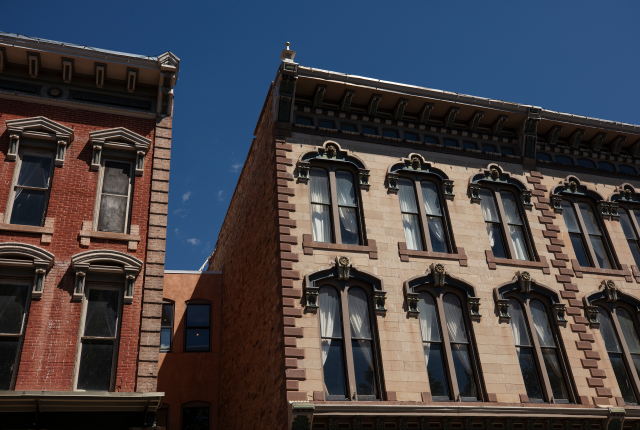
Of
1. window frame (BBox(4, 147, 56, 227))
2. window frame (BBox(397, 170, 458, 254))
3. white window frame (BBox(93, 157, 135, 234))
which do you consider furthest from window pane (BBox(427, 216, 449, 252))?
window frame (BBox(4, 147, 56, 227))

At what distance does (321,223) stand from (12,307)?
7707mm

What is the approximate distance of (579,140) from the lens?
19.7 metres

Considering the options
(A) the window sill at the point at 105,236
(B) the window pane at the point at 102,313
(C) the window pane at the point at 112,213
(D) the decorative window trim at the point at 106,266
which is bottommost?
(B) the window pane at the point at 102,313

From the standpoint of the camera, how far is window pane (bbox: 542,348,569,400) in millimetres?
15078

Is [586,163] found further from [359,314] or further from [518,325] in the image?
[359,314]

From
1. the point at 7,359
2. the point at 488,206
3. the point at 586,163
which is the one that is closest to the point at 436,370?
the point at 488,206

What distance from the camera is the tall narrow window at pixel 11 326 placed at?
445 inches

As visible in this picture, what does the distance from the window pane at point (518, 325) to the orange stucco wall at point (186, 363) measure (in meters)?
10.3

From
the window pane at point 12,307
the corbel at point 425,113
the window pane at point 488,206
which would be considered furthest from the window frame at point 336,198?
the window pane at point 12,307

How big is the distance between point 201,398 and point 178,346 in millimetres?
1971

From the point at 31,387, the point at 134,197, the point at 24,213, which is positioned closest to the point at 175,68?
the point at 134,197

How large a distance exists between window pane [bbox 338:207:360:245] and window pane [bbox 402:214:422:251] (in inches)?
58.2

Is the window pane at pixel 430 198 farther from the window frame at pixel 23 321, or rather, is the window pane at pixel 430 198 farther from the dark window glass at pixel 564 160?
the window frame at pixel 23 321

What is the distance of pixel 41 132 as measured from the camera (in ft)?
45.1
